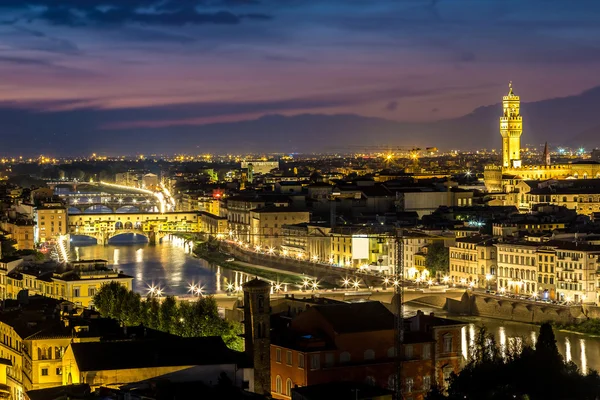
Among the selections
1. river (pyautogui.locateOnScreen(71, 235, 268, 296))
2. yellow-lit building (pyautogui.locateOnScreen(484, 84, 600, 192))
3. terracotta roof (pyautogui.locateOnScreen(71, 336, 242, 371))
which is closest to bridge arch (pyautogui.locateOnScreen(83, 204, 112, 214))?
river (pyautogui.locateOnScreen(71, 235, 268, 296))

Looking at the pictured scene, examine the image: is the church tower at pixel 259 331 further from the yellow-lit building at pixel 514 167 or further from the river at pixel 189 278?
the yellow-lit building at pixel 514 167

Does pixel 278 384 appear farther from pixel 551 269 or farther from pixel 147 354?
pixel 551 269

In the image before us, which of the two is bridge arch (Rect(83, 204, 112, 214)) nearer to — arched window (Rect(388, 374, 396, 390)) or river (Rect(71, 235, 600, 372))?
river (Rect(71, 235, 600, 372))

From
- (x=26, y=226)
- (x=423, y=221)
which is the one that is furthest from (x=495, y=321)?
(x=26, y=226)

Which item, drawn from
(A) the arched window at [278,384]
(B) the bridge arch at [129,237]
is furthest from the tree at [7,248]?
(B) the bridge arch at [129,237]

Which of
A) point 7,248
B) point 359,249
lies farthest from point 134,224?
point 7,248
